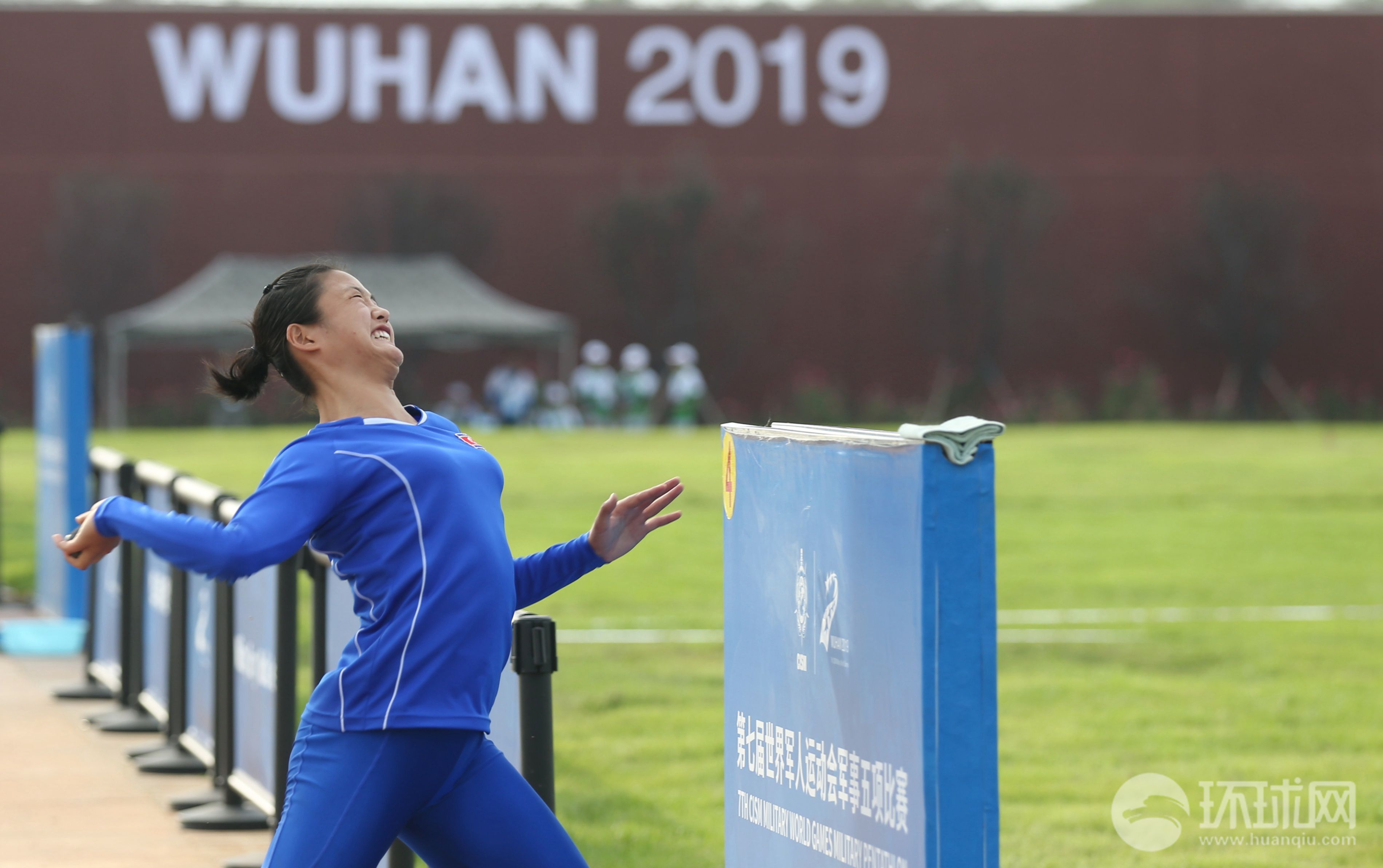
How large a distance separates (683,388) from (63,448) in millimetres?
30569

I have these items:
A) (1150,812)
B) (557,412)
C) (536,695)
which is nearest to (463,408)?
(557,412)

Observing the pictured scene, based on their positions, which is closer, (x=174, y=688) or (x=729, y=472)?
(x=729, y=472)

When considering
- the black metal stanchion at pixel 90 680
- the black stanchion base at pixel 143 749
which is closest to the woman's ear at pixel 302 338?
the black stanchion base at pixel 143 749

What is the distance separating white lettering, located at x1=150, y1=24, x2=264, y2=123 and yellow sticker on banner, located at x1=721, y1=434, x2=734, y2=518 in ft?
144

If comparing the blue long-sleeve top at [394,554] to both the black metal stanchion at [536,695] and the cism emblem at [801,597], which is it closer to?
the cism emblem at [801,597]

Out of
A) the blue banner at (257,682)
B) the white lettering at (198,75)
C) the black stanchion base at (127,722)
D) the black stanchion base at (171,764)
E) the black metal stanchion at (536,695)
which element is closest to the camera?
the black metal stanchion at (536,695)

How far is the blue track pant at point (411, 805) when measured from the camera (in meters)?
3.50

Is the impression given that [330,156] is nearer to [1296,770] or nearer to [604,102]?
[604,102]

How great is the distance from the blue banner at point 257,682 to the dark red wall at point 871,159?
39358mm

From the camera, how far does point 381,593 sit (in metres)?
3.55

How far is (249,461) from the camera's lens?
2695 centimetres

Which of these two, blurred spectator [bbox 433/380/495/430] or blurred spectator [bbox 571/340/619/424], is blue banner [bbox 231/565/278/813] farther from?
blurred spectator [bbox 433/380/495/430]

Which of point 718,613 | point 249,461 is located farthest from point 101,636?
point 249,461

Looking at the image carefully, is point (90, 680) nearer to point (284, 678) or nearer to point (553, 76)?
point (284, 678)
